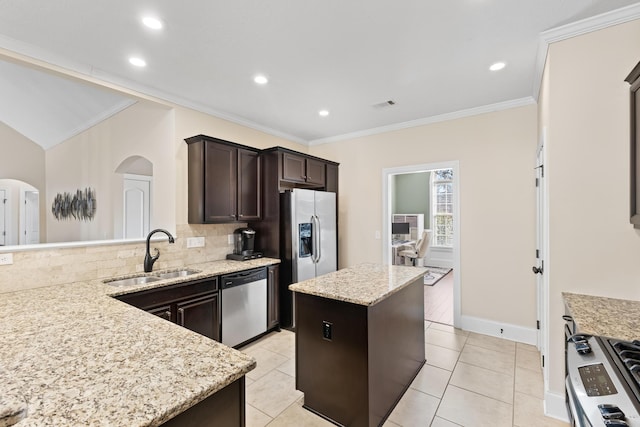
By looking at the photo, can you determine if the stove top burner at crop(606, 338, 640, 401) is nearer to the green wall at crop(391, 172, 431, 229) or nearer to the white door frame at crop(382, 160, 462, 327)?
the white door frame at crop(382, 160, 462, 327)

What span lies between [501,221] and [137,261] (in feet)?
13.7

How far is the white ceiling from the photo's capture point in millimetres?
1848

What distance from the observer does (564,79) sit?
203 cm

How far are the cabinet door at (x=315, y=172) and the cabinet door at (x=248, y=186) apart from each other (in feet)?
2.55

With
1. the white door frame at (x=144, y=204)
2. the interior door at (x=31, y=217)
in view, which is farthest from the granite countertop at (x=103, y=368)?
the interior door at (x=31, y=217)

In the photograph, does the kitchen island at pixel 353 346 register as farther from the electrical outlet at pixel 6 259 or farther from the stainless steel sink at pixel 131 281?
the electrical outlet at pixel 6 259

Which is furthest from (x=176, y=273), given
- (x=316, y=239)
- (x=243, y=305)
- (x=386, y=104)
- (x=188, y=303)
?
(x=386, y=104)

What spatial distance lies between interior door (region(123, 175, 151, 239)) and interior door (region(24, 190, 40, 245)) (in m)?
1.41

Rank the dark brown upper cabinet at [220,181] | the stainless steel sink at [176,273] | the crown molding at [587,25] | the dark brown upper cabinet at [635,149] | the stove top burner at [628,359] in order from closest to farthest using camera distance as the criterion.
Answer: the stove top burner at [628,359] < the dark brown upper cabinet at [635,149] < the crown molding at [587,25] < the stainless steel sink at [176,273] < the dark brown upper cabinet at [220,181]

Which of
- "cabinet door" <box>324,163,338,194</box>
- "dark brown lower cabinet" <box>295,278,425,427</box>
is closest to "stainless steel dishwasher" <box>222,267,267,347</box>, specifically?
"dark brown lower cabinet" <box>295,278,425,427</box>

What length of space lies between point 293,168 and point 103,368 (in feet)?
10.4

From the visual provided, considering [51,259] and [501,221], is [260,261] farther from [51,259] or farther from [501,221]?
[501,221]

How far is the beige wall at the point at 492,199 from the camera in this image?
329cm

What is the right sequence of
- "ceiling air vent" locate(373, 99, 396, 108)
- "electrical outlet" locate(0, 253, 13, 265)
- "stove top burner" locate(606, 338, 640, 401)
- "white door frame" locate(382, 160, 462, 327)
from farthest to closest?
"white door frame" locate(382, 160, 462, 327) < "ceiling air vent" locate(373, 99, 396, 108) < "electrical outlet" locate(0, 253, 13, 265) < "stove top burner" locate(606, 338, 640, 401)
